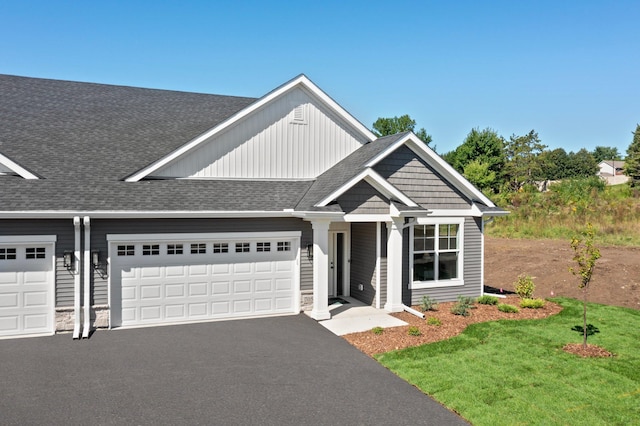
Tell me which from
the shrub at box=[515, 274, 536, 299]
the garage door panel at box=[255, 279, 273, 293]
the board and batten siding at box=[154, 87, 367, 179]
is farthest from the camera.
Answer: the shrub at box=[515, 274, 536, 299]

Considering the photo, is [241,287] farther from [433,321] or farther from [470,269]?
[470,269]

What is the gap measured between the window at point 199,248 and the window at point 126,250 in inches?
56.2

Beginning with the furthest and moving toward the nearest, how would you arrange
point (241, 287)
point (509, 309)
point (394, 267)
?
point (509, 309), point (394, 267), point (241, 287)

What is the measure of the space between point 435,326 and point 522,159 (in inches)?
2177

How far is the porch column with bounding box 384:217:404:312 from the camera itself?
13.2 meters

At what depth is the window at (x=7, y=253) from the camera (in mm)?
10727

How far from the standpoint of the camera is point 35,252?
35.8ft

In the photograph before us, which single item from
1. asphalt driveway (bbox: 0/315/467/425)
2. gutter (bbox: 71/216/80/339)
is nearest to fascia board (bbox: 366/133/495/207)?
asphalt driveway (bbox: 0/315/467/425)

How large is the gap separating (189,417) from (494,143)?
49500 mm

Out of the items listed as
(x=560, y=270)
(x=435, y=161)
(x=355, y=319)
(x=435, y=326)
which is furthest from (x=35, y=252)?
(x=560, y=270)

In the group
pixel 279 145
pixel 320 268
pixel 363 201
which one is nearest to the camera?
pixel 320 268

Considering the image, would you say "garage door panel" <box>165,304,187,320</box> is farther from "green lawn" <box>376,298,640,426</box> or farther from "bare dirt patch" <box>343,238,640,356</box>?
"green lawn" <box>376,298,640,426</box>

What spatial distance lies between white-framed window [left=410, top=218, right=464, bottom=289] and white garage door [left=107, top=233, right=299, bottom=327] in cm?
377

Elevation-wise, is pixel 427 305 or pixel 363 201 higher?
pixel 363 201
